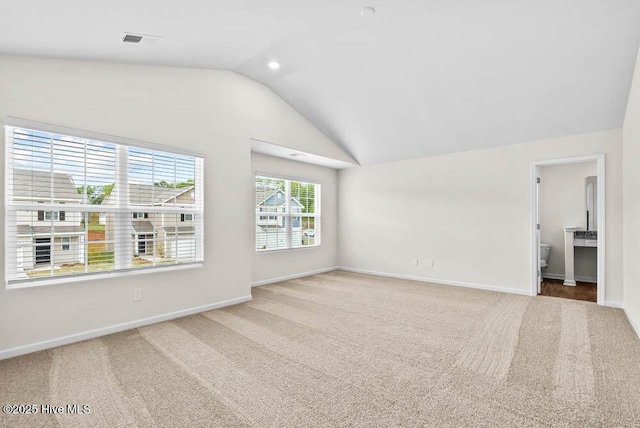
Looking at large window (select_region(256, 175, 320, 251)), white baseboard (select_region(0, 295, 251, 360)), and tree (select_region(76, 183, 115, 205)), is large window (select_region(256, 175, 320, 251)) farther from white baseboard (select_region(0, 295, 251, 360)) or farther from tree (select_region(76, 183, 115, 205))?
tree (select_region(76, 183, 115, 205))

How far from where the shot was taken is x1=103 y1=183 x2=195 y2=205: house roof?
11.2 ft

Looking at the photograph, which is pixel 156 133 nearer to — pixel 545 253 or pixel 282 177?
pixel 282 177

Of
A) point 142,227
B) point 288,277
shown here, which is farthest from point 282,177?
point 142,227

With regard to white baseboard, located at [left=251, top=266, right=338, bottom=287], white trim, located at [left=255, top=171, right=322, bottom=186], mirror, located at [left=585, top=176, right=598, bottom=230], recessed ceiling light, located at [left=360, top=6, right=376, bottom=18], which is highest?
recessed ceiling light, located at [left=360, top=6, right=376, bottom=18]

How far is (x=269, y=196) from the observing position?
570cm

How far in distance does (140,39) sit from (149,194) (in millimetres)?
1569

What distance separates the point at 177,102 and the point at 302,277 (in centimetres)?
375

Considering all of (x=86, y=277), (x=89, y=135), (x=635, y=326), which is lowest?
(x=635, y=326)

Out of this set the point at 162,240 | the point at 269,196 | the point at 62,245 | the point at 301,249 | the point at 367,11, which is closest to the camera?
the point at 367,11

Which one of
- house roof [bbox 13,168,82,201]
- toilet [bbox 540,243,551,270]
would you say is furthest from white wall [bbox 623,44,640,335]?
house roof [bbox 13,168,82,201]

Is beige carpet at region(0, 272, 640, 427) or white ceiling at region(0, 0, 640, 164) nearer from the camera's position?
beige carpet at region(0, 272, 640, 427)

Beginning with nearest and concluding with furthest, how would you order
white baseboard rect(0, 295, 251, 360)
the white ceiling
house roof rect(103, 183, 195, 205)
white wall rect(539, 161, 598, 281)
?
the white ceiling, white baseboard rect(0, 295, 251, 360), house roof rect(103, 183, 195, 205), white wall rect(539, 161, 598, 281)

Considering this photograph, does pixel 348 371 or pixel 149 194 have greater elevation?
pixel 149 194

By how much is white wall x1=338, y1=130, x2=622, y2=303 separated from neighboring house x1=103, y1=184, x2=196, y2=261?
3683mm
